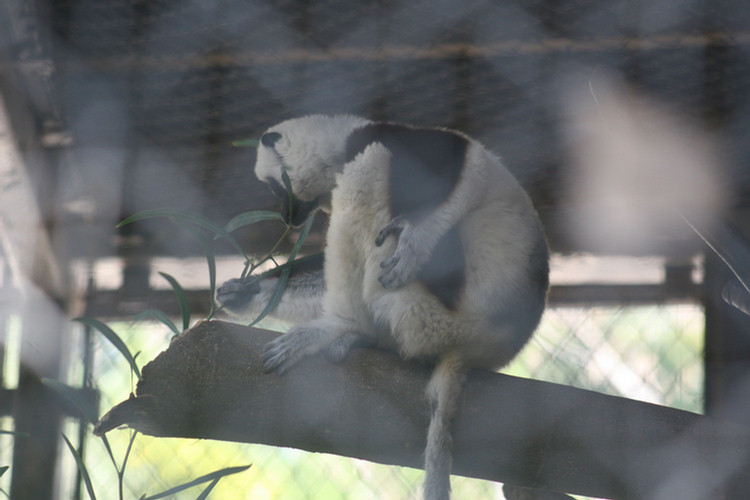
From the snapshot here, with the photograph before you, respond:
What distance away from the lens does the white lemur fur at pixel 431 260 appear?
156 centimetres

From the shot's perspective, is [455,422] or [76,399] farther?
[455,422]

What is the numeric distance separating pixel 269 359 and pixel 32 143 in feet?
3.87

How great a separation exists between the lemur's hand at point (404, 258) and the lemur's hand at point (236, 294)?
441mm

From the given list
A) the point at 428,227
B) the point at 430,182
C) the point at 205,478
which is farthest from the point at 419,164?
the point at 205,478

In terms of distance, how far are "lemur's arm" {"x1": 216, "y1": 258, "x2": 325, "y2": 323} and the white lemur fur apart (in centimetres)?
31

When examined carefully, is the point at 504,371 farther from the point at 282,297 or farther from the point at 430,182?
the point at 430,182

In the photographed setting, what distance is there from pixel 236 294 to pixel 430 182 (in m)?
0.59

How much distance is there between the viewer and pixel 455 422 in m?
1.45

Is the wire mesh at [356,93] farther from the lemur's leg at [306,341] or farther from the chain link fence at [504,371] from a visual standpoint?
the lemur's leg at [306,341]

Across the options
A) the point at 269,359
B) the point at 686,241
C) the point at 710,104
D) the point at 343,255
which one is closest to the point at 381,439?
the point at 269,359

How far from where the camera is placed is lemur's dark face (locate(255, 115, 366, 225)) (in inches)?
77.3

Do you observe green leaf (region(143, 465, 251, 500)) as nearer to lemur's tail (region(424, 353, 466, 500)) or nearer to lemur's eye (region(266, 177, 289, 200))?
lemur's tail (region(424, 353, 466, 500))

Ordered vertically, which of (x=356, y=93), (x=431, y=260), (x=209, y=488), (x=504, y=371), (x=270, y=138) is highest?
(x=356, y=93)

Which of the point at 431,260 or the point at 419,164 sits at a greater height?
the point at 419,164
